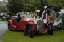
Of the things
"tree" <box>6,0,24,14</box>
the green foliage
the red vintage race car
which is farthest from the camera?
the green foliage

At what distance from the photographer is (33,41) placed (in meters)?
7.23

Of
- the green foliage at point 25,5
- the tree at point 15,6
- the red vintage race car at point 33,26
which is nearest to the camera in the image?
the red vintage race car at point 33,26

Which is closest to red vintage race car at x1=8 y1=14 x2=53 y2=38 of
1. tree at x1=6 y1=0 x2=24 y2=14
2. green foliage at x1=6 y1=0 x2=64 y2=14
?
tree at x1=6 y1=0 x2=24 y2=14

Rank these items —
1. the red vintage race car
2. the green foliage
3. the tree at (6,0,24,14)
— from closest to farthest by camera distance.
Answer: the red vintage race car
the tree at (6,0,24,14)
the green foliage

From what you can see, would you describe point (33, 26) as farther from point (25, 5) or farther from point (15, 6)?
point (25, 5)

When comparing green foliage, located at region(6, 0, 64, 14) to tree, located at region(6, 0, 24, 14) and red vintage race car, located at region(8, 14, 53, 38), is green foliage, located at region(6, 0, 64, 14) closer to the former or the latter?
tree, located at region(6, 0, 24, 14)

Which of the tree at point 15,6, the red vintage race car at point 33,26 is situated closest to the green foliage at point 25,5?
the tree at point 15,6

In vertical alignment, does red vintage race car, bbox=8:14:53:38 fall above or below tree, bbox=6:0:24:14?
above

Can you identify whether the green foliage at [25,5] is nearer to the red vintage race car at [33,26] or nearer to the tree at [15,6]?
the tree at [15,6]

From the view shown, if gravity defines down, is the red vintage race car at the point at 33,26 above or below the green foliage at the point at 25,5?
above

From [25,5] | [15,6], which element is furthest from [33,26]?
[25,5]

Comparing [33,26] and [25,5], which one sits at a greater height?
[33,26]

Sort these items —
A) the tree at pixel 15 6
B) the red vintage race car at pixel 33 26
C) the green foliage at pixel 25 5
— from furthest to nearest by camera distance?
the green foliage at pixel 25 5, the tree at pixel 15 6, the red vintage race car at pixel 33 26

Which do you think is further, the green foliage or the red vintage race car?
the green foliage
